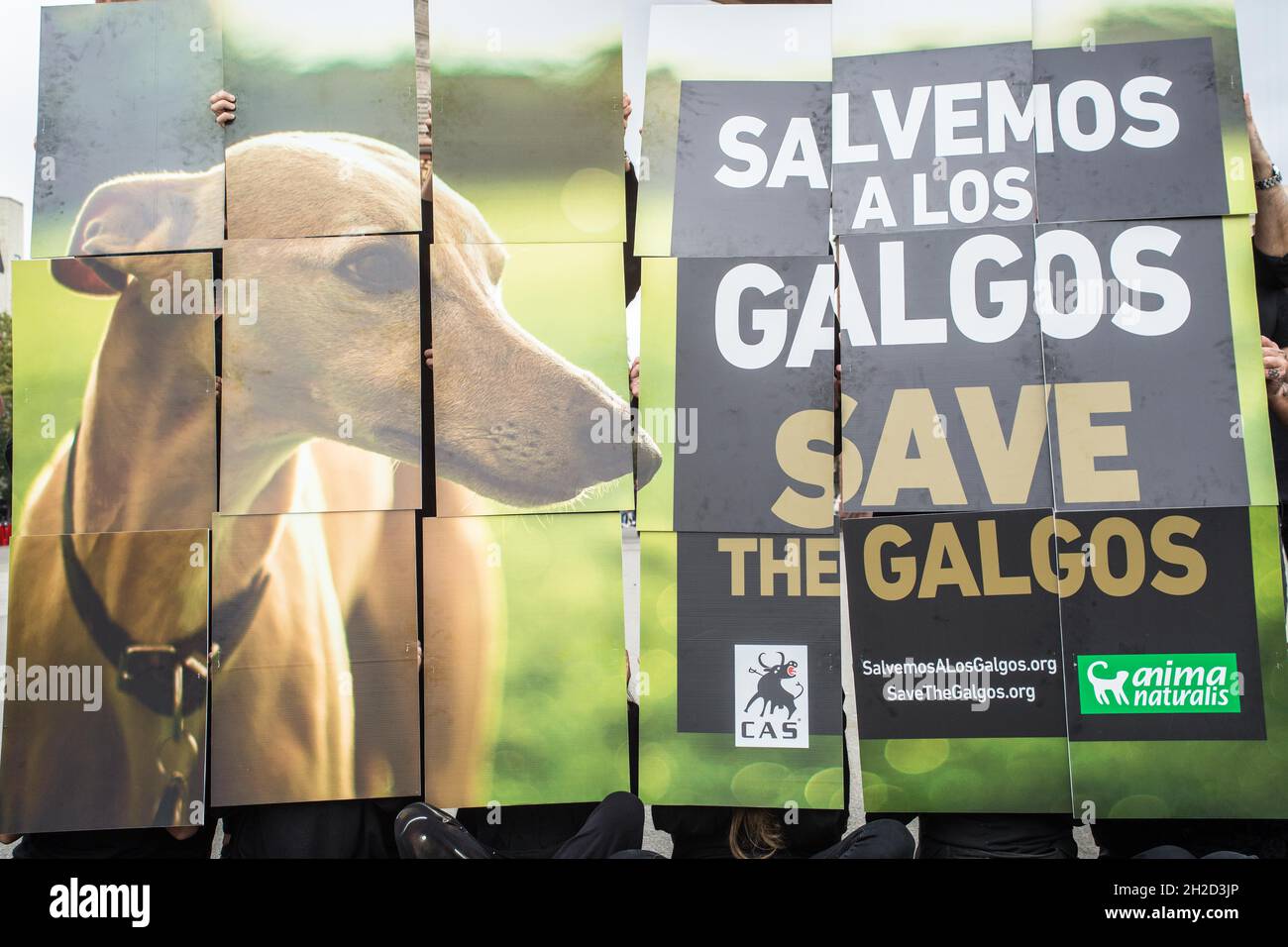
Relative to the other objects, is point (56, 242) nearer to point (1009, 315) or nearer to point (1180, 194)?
point (1009, 315)

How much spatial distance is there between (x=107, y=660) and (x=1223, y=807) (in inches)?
126

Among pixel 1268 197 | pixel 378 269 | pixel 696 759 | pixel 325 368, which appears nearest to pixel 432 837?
pixel 696 759

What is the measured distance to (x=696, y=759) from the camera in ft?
10.3

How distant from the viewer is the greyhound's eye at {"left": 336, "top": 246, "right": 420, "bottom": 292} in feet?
10.5

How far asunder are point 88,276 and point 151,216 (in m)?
0.25

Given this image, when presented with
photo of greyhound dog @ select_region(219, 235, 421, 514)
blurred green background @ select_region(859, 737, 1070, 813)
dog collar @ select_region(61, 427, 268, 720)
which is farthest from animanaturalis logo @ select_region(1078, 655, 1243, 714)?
dog collar @ select_region(61, 427, 268, 720)

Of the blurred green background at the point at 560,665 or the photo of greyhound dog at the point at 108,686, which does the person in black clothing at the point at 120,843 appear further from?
the blurred green background at the point at 560,665

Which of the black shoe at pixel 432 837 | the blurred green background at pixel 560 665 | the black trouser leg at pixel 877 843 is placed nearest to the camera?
the black shoe at pixel 432 837

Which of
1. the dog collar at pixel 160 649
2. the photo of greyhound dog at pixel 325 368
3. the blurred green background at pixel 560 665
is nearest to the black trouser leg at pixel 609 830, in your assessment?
the blurred green background at pixel 560 665

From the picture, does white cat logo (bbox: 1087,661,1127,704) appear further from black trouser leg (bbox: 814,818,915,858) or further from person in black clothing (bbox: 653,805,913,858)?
person in black clothing (bbox: 653,805,913,858)

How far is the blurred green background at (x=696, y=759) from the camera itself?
3113 mm

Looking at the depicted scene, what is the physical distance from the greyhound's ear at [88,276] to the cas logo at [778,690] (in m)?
2.14

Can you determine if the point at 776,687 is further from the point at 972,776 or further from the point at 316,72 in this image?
the point at 316,72
